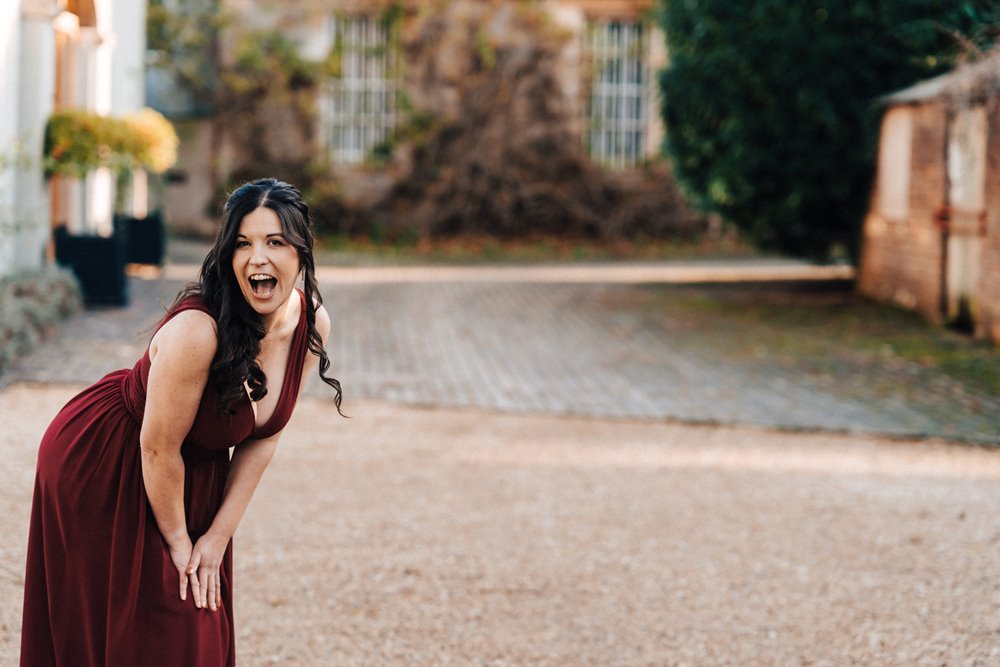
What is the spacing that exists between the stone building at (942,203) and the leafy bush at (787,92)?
16.2 inches

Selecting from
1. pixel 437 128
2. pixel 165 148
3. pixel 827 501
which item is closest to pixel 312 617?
pixel 827 501

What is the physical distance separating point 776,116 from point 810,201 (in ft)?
4.07

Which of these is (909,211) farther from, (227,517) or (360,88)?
(360,88)

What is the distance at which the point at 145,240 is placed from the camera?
1538 cm

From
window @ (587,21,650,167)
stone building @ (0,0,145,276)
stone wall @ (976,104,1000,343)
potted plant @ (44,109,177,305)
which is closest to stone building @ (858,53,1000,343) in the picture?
stone wall @ (976,104,1000,343)

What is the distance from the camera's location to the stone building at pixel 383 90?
2344 cm

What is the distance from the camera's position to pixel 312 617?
4.63 m

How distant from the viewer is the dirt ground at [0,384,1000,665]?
4.47m

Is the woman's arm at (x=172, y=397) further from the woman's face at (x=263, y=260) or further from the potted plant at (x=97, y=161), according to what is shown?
the potted plant at (x=97, y=161)

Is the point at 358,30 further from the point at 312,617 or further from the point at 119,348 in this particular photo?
the point at 312,617

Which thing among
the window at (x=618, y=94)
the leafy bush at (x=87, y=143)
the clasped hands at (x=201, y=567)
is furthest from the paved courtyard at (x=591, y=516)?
the window at (x=618, y=94)

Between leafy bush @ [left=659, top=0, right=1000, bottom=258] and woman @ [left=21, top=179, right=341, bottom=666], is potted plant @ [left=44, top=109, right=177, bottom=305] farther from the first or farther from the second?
woman @ [left=21, top=179, right=341, bottom=666]

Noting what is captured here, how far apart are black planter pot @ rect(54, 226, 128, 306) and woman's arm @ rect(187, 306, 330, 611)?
32.0 ft

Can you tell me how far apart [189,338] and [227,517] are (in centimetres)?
52
